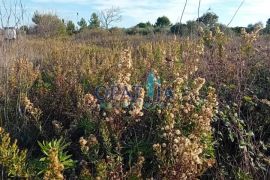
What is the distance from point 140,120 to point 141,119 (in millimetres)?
37

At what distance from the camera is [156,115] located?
114 inches

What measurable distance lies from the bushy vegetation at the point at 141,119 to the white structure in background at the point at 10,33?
12 centimetres

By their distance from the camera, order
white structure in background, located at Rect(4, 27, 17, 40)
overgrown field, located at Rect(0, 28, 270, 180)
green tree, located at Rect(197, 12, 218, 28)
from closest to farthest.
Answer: overgrown field, located at Rect(0, 28, 270, 180)
white structure in background, located at Rect(4, 27, 17, 40)
green tree, located at Rect(197, 12, 218, 28)

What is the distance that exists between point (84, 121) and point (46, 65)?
2.64 m

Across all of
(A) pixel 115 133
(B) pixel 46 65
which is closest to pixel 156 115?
(A) pixel 115 133

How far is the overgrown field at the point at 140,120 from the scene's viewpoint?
2.27m

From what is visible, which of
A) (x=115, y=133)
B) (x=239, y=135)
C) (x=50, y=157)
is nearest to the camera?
(x=50, y=157)

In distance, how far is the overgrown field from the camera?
2.27 meters

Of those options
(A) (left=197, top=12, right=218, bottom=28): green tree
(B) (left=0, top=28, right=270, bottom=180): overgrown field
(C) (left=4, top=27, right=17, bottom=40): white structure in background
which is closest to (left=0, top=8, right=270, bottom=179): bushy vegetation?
(B) (left=0, top=28, right=270, bottom=180): overgrown field

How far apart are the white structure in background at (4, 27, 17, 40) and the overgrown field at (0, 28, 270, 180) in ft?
0.34

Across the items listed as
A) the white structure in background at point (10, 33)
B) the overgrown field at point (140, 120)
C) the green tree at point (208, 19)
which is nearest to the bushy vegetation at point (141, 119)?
the overgrown field at point (140, 120)

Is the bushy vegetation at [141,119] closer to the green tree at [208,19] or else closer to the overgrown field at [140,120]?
the overgrown field at [140,120]

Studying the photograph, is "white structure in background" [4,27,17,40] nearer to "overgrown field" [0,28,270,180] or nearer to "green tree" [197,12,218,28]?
"overgrown field" [0,28,270,180]

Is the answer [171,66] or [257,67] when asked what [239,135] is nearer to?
[171,66]
